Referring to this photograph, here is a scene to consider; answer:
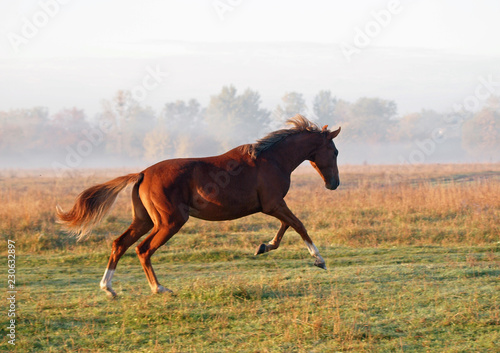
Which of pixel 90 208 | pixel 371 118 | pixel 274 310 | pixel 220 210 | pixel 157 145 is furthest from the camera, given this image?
pixel 371 118

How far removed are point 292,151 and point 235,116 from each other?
81.2m

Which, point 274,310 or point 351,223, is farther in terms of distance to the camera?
point 351,223

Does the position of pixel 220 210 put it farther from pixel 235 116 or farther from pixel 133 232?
pixel 235 116

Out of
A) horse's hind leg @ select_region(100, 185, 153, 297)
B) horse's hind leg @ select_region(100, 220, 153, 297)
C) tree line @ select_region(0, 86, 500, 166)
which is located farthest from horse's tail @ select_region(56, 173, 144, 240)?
tree line @ select_region(0, 86, 500, 166)

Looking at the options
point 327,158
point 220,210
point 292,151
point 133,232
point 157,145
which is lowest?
point 133,232

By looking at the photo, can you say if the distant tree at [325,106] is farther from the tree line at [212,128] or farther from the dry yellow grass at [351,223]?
the dry yellow grass at [351,223]

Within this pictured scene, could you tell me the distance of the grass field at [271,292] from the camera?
5566 mm

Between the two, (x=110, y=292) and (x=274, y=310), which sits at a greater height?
(x=110, y=292)

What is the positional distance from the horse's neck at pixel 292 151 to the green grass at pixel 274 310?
1533 mm

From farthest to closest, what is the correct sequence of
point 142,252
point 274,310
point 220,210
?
point 220,210
point 142,252
point 274,310

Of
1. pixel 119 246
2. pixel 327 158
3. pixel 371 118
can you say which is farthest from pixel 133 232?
pixel 371 118

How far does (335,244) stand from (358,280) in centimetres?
417

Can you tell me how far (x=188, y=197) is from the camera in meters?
7.56

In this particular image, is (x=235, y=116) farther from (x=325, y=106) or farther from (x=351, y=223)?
(x=351, y=223)
